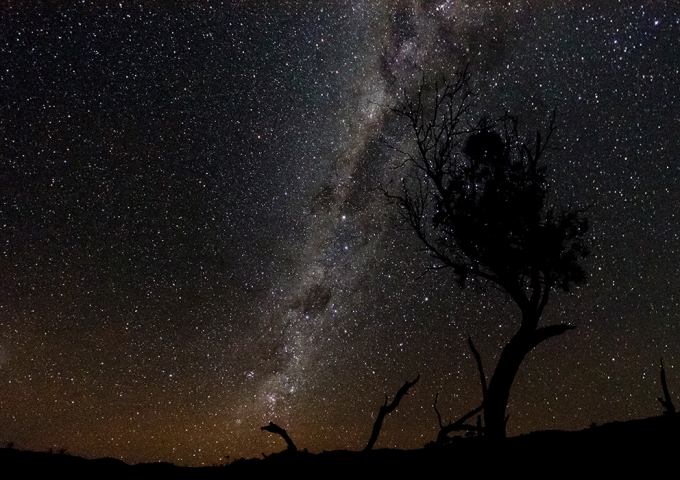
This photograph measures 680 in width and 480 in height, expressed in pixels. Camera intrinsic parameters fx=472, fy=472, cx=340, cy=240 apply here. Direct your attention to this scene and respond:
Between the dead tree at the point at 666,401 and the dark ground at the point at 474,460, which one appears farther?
the dead tree at the point at 666,401

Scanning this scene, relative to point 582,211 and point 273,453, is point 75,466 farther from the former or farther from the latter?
point 582,211

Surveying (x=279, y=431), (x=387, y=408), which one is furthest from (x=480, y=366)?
(x=279, y=431)

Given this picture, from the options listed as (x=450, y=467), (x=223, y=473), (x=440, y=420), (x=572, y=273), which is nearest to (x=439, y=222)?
(x=572, y=273)

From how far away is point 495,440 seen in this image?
8281 mm

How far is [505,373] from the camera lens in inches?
352

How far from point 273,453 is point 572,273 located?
743cm

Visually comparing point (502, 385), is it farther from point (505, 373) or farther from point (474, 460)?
point (474, 460)

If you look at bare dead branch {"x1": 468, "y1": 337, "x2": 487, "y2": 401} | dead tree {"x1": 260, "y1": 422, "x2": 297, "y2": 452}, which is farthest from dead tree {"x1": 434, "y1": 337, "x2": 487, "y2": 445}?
dead tree {"x1": 260, "y1": 422, "x2": 297, "y2": 452}

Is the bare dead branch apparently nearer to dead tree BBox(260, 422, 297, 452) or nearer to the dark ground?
the dark ground

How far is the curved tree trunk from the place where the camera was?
868cm

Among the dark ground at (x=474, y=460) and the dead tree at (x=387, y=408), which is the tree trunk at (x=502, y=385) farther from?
the dead tree at (x=387, y=408)

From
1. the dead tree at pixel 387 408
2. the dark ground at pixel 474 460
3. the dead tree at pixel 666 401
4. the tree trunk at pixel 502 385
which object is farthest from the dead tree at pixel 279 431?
the dead tree at pixel 666 401

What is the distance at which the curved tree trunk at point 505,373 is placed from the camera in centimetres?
868

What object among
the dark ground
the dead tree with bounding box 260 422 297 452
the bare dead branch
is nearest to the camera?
the dark ground
